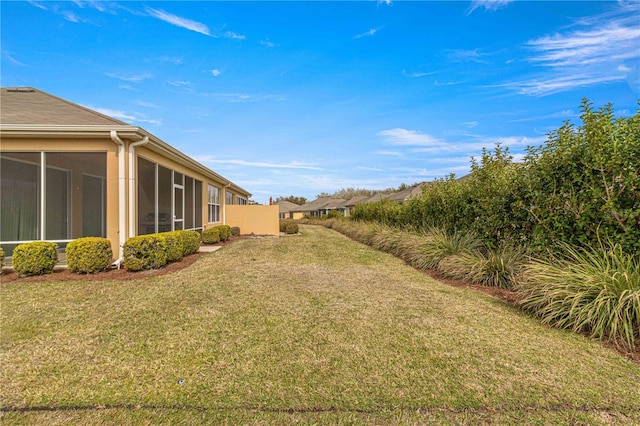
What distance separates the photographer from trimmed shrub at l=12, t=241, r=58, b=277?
5.96 m

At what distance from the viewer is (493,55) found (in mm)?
9656

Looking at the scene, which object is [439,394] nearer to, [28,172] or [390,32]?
[28,172]

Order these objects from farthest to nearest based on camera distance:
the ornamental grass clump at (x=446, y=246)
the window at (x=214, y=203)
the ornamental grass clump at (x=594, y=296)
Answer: the window at (x=214, y=203) < the ornamental grass clump at (x=446, y=246) < the ornamental grass clump at (x=594, y=296)

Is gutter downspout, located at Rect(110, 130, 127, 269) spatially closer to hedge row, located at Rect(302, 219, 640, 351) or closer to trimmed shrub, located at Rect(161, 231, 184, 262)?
trimmed shrub, located at Rect(161, 231, 184, 262)

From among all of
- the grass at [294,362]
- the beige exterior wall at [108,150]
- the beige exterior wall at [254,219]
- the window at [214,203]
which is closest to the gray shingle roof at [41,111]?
the beige exterior wall at [108,150]

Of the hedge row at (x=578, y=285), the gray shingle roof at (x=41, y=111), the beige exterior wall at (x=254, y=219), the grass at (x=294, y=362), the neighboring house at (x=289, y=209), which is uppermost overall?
the gray shingle roof at (x=41, y=111)

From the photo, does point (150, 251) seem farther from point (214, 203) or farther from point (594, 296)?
point (214, 203)

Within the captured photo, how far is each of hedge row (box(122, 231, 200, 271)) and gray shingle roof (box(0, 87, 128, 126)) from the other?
2.77 meters

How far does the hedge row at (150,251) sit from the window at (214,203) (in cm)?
677

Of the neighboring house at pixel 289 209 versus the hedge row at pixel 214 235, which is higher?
the neighboring house at pixel 289 209

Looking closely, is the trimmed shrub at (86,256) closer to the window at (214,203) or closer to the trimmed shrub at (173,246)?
the trimmed shrub at (173,246)

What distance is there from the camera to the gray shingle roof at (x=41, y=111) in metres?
6.82

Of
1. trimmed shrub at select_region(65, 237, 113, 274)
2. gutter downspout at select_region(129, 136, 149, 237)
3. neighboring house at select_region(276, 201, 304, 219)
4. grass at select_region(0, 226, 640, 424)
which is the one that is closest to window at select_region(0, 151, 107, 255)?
gutter downspout at select_region(129, 136, 149, 237)

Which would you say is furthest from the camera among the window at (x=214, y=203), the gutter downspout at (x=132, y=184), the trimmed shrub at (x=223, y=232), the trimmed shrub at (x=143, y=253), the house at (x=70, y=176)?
the window at (x=214, y=203)
